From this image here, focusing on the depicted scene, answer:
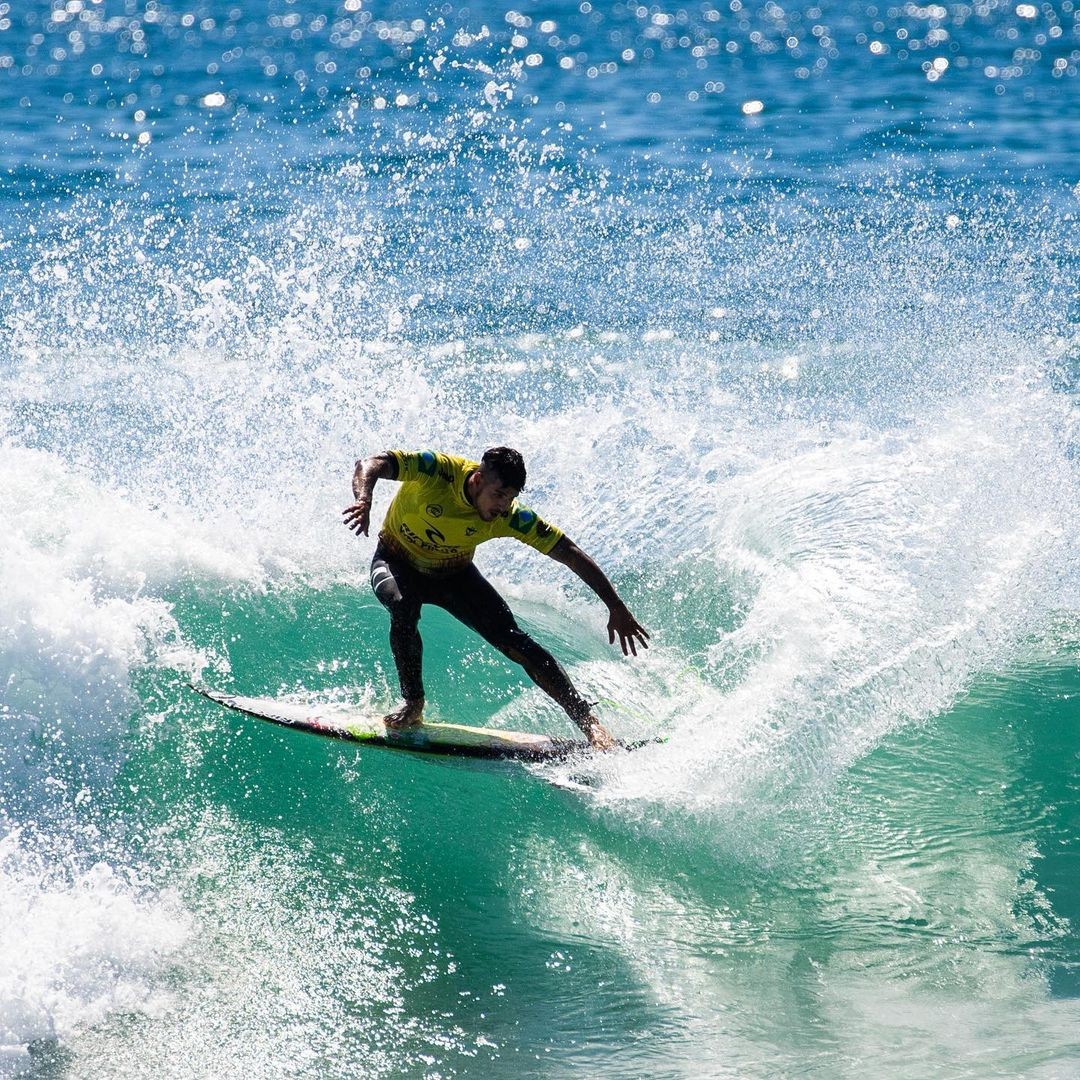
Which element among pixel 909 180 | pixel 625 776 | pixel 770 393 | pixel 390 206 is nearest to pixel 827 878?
pixel 625 776

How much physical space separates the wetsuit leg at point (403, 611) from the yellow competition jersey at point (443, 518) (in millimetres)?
126

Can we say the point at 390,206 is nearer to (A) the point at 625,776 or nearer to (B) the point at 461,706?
(B) the point at 461,706

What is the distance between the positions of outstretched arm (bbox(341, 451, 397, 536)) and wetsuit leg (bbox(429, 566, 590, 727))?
0.78m

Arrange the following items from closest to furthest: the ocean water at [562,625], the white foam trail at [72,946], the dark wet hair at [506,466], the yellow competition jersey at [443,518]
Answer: the white foam trail at [72,946] → the ocean water at [562,625] → the dark wet hair at [506,466] → the yellow competition jersey at [443,518]

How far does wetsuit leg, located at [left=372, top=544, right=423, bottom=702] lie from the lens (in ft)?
22.5

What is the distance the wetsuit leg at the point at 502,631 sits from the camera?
7027 mm

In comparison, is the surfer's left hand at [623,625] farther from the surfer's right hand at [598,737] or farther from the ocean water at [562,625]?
the ocean water at [562,625]

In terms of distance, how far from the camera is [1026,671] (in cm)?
834

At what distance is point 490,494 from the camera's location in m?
6.34

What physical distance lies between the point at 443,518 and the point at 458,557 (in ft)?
1.03

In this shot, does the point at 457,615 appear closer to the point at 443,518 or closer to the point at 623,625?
the point at 443,518

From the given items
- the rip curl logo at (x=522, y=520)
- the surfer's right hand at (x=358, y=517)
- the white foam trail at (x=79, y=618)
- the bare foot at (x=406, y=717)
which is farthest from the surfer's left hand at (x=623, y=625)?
the white foam trail at (x=79, y=618)

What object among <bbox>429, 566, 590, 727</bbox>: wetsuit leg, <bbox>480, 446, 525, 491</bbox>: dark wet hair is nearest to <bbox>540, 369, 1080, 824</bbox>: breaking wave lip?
<bbox>429, 566, 590, 727</bbox>: wetsuit leg

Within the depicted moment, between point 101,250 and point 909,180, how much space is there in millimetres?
11547
